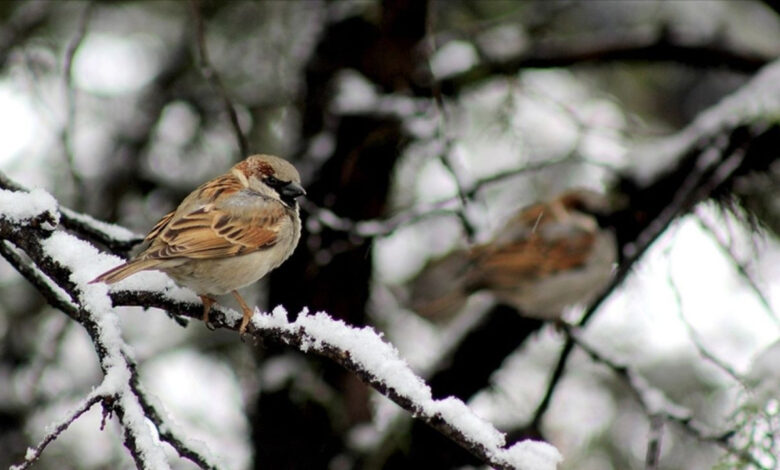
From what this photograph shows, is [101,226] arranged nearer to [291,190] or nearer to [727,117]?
[291,190]

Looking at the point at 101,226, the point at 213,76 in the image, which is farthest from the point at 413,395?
the point at 213,76

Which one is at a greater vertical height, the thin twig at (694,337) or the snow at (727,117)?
the snow at (727,117)

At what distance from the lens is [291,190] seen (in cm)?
386

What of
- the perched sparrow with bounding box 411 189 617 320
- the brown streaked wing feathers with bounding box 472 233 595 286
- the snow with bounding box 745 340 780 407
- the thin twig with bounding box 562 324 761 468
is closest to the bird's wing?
the thin twig with bounding box 562 324 761 468

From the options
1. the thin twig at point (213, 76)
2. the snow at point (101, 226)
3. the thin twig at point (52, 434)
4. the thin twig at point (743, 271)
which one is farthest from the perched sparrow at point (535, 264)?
the thin twig at point (52, 434)

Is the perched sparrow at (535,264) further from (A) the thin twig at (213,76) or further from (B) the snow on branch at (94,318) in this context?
(B) the snow on branch at (94,318)

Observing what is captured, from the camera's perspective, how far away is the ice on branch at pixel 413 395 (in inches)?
82.7

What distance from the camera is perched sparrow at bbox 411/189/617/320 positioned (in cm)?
620

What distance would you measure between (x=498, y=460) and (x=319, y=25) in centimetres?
383

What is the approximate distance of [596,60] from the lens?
5.31 metres

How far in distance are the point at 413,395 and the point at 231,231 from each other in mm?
1675

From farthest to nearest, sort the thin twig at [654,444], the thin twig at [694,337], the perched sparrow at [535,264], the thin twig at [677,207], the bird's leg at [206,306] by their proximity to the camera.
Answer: the perched sparrow at [535,264], the thin twig at [677,207], the thin twig at [654,444], the thin twig at [694,337], the bird's leg at [206,306]

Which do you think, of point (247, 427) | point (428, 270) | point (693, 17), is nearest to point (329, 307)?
point (247, 427)

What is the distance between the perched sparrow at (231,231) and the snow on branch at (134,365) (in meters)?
0.66
